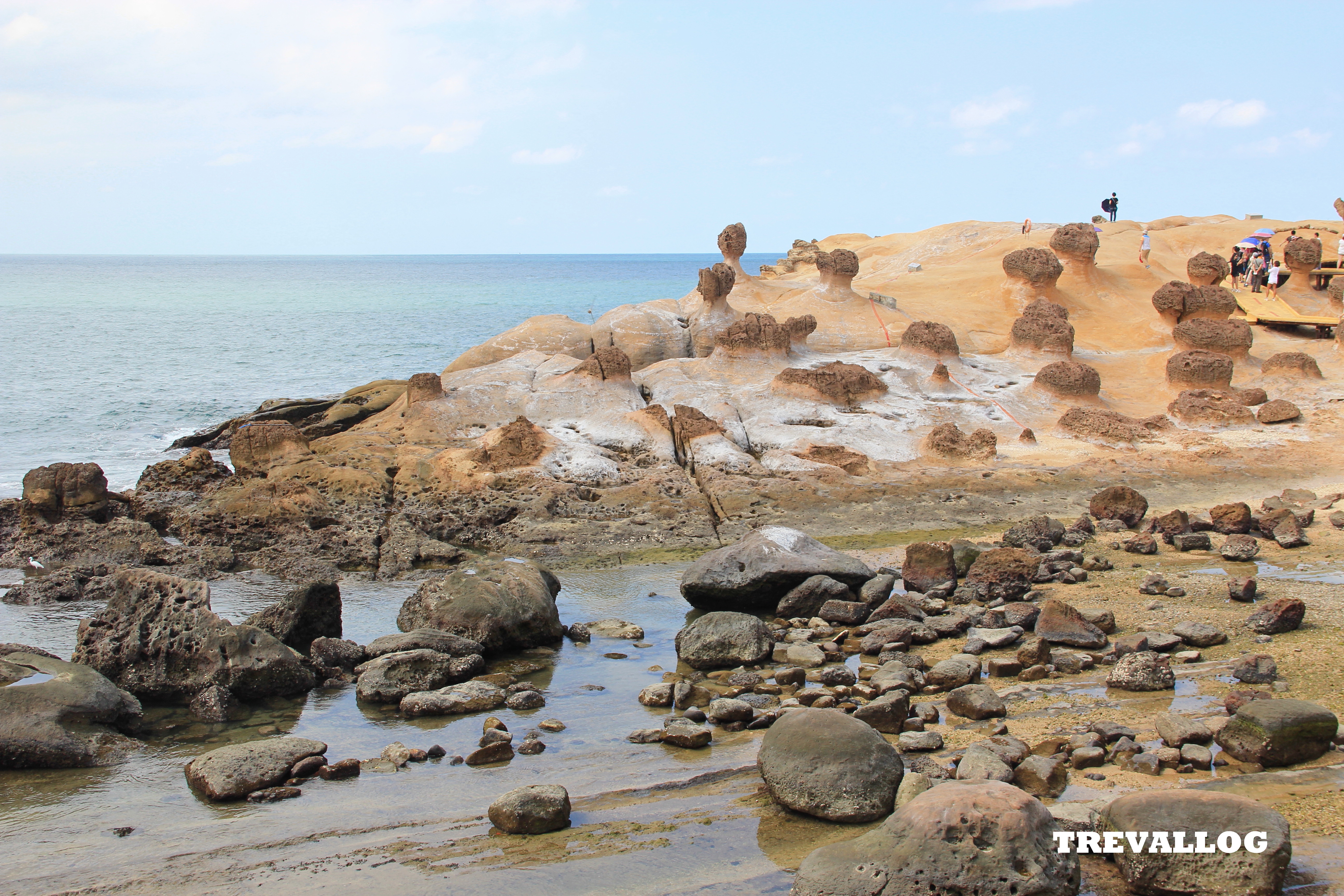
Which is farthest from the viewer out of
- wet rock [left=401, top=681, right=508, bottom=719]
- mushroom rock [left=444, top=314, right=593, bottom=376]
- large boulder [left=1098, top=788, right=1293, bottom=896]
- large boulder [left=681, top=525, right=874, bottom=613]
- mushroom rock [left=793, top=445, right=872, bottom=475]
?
mushroom rock [left=444, top=314, right=593, bottom=376]

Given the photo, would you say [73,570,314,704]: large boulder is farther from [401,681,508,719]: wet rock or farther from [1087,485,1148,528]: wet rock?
[1087,485,1148,528]: wet rock

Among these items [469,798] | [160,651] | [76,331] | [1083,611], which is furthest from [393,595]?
[76,331]

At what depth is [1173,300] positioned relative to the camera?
14.9 metres

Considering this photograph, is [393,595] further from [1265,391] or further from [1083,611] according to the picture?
[1265,391]

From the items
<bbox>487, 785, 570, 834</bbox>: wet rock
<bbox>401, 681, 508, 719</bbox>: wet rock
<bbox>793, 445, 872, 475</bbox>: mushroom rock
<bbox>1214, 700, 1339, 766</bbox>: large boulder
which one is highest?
<bbox>793, 445, 872, 475</bbox>: mushroom rock

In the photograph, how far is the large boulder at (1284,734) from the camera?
14.1 feet

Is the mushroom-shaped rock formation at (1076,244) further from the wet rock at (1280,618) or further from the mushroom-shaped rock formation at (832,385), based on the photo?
the wet rock at (1280,618)

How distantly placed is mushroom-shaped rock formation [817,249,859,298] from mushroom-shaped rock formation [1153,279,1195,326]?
4520mm

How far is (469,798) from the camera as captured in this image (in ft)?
15.3

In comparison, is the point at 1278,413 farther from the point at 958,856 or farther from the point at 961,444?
the point at 958,856

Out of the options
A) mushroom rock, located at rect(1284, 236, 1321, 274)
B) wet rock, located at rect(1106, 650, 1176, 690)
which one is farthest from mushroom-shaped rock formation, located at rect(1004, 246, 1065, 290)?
wet rock, located at rect(1106, 650, 1176, 690)

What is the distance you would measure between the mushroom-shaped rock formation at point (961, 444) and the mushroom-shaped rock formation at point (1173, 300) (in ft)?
18.4

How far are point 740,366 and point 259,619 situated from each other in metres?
7.27

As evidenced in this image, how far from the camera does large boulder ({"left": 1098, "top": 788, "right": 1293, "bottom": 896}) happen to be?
3340 mm
